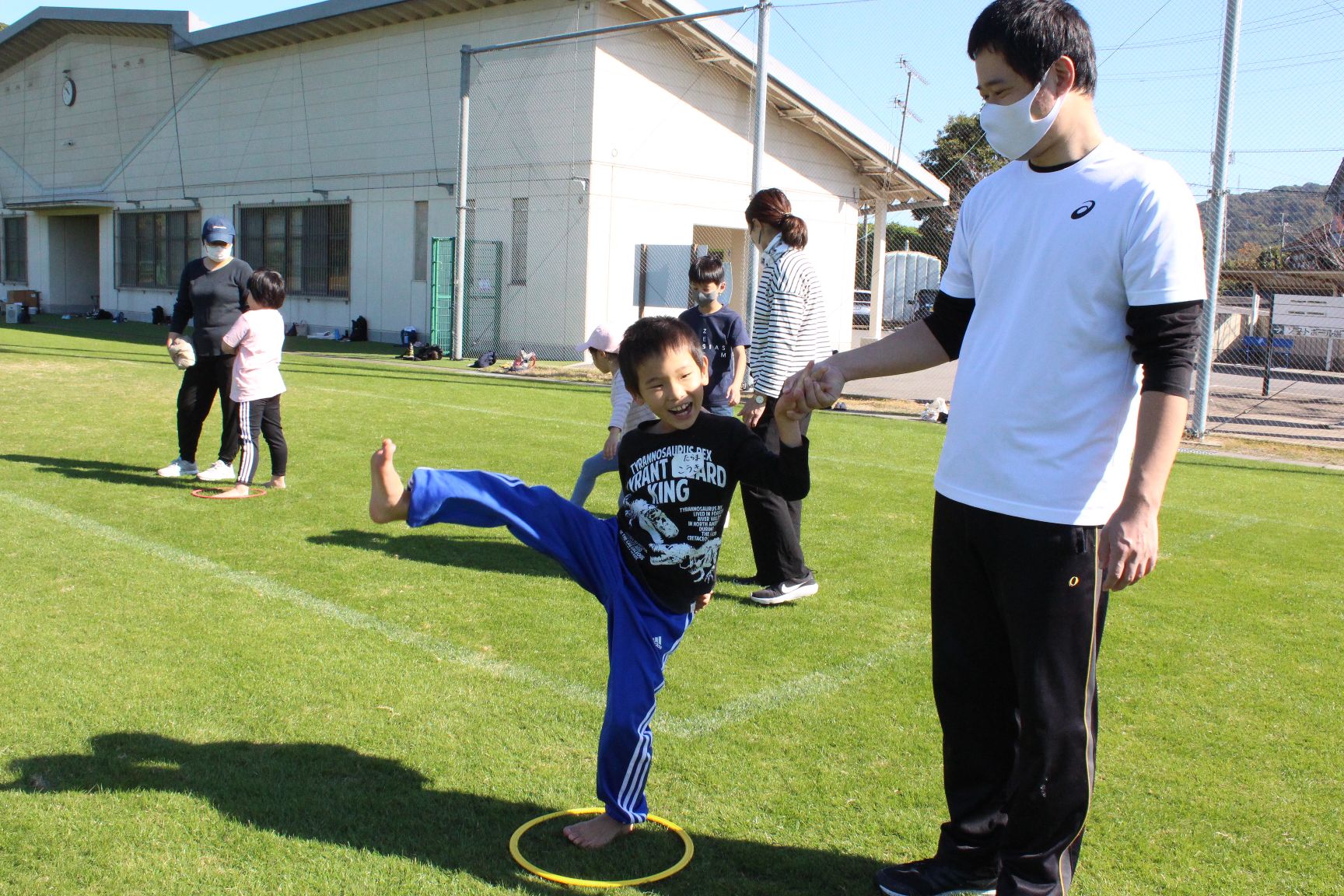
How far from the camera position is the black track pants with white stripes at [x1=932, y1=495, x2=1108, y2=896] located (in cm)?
249

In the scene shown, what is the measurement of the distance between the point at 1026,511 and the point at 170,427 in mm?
10261

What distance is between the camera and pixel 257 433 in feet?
25.4

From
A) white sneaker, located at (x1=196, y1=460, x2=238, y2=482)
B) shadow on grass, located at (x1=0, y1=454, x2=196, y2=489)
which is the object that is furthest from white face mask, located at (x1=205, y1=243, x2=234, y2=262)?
shadow on grass, located at (x1=0, y1=454, x2=196, y2=489)

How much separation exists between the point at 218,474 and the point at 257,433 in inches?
30.1

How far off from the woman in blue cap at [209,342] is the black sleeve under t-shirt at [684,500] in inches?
231

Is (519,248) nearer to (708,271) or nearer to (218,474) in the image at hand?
(218,474)

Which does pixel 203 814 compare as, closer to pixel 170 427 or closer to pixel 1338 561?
pixel 1338 561

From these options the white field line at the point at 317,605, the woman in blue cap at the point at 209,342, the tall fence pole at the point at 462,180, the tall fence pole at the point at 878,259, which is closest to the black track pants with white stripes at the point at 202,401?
→ the woman in blue cap at the point at 209,342

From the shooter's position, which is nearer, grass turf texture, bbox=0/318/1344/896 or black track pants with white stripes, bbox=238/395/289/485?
grass turf texture, bbox=0/318/1344/896

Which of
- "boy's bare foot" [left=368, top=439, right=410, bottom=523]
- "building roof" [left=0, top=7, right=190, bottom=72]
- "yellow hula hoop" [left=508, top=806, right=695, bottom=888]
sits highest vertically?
"building roof" [left=0, top=7, right=190, bottom=72]

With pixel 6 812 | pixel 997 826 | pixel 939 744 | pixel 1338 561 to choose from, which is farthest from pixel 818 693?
pixel 1338 561

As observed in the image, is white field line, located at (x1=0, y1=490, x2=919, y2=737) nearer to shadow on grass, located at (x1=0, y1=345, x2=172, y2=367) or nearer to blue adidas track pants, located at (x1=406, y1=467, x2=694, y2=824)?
blue adidas track pants, located at (x1=406, y1=467, x2=694, y2=824)

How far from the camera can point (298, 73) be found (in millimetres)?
28906

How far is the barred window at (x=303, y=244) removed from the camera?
94.2ft
